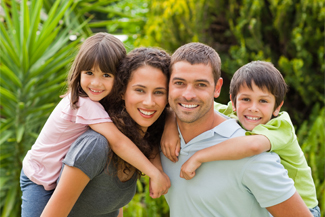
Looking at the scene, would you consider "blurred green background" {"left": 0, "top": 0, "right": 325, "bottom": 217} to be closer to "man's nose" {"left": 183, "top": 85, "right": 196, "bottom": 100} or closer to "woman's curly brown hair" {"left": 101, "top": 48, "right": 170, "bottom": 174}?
"woman's curly brown hair" {"left": 101, "top": 48, "right": 170, "bottom": 174}

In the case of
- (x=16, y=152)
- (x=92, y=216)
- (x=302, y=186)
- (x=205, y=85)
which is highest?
(x=205, y=85)

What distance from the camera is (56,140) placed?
2.12 meters

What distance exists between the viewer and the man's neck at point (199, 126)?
6.66ft

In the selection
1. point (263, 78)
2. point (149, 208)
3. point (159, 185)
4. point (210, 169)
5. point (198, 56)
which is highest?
point (198, 56)

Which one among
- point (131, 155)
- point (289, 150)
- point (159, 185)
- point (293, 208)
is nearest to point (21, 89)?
point (131, 155)

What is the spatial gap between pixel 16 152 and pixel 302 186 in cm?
348

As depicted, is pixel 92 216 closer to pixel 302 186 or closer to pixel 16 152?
pixel 302 186

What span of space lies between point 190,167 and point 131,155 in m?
0.37

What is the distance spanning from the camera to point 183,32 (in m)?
4.84

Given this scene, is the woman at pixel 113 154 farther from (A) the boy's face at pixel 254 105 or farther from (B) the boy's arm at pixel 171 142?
(A) the boy's face at pixel 254 105

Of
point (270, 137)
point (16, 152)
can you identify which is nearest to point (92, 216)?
point (270, 137)

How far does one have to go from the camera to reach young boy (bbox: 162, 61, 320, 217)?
1837mm

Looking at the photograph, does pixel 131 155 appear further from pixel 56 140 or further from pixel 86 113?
pixel 56 140

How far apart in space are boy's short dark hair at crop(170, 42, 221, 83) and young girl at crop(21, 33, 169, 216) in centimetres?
46
